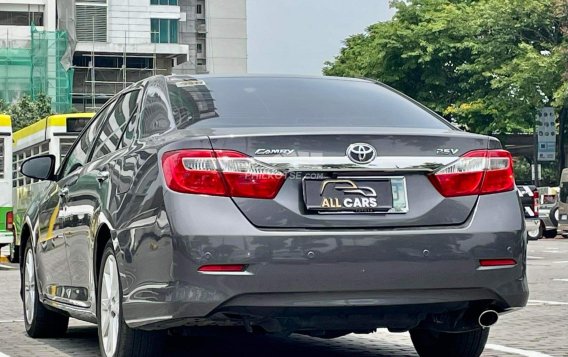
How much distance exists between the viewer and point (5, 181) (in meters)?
24.2

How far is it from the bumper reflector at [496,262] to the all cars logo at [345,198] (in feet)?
1.89

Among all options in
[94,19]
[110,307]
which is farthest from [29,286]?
[94,19]

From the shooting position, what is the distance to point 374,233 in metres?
5.97

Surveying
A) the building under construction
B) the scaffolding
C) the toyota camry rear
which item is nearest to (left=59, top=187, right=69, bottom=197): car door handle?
the toyota camry rear

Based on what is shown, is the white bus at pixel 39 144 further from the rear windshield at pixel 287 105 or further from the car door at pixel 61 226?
the rear windshield at pixel 287 105

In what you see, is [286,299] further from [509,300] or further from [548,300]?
[548,300]

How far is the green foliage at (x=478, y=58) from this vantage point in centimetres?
5112

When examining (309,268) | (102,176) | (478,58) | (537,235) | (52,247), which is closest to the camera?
(309,268)

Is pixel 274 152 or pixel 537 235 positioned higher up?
pixel 274 152

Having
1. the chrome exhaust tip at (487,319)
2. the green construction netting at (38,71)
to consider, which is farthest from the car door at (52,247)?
the green construction netting at (38,71)

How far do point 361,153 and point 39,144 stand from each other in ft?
64.2

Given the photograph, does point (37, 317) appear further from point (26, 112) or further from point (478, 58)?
point (26, 112)

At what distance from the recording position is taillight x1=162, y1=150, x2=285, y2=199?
5.95m

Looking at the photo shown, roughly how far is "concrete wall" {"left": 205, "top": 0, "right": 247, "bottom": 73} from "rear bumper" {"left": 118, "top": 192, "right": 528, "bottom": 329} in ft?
375
